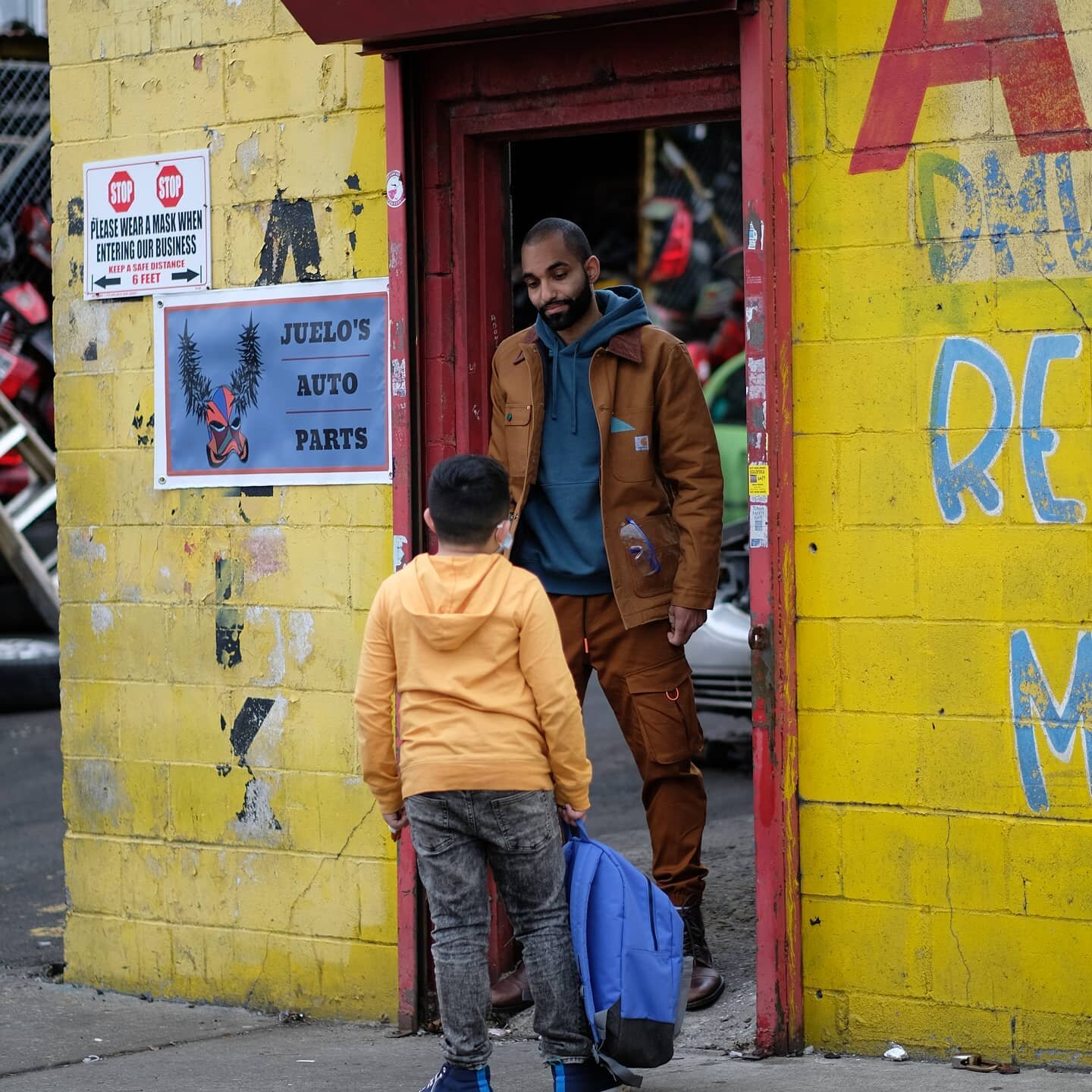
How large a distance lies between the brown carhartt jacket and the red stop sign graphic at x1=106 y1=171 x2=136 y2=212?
163 centimetres

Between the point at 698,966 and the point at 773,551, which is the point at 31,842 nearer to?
the point at 698,966

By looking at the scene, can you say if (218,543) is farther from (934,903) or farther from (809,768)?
(934,903)

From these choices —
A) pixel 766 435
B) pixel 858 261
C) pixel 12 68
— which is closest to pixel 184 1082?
pixel 766 435

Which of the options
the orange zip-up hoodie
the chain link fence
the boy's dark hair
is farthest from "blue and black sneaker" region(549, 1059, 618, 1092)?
the chain link fence

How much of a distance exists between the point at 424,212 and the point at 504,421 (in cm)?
71

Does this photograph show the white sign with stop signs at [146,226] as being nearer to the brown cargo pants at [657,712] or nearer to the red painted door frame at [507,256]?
the red painted door frame at [507,256]

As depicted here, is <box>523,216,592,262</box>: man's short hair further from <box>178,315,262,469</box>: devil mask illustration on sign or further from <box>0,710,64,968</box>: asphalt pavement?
<box>0,710,64,968</box>: asphalt pavement

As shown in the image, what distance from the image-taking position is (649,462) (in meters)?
4.98

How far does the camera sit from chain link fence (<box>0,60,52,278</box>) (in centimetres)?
1477

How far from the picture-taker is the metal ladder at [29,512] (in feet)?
42.4

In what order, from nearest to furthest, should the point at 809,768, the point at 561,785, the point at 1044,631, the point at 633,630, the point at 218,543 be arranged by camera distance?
the point at 561,785 < the point at 1044,631 < the point at 809,768 < the point at 633,630 < the point at 218,543

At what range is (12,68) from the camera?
1478 cm

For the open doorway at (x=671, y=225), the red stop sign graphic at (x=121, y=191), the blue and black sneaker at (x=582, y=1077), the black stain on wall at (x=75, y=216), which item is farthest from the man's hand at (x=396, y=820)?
the open doorway at (x=671, y=225)

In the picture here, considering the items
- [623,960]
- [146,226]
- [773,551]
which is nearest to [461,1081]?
[623,960]
